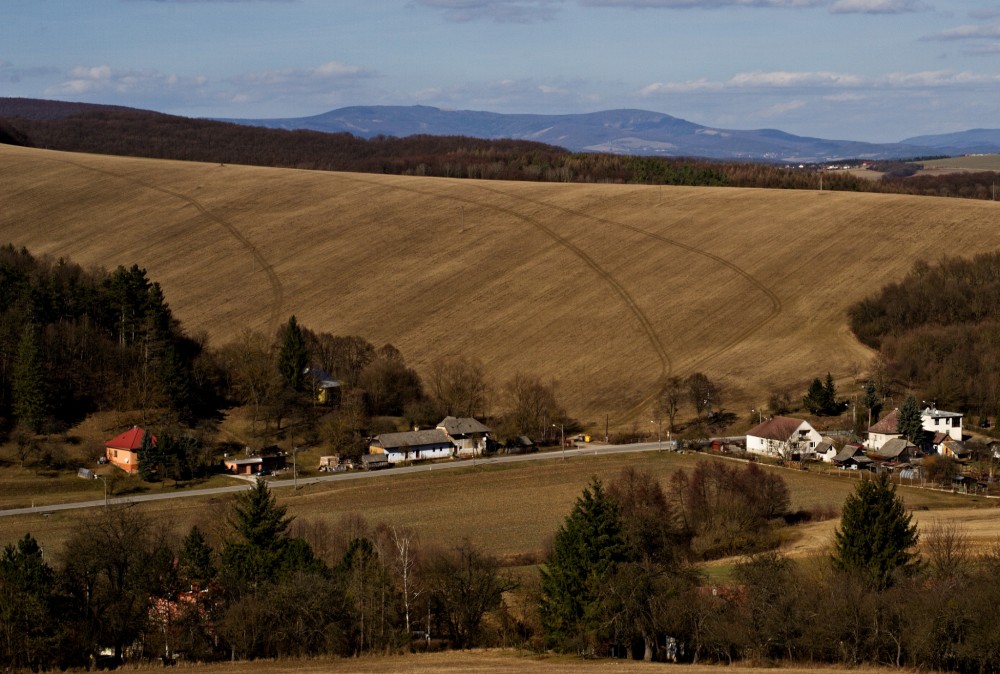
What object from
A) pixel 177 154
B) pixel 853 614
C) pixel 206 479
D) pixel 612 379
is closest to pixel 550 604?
pixel 853 614

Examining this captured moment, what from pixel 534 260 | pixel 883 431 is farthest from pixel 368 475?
pixel 534 260

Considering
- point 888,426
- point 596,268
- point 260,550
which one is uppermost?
point 596,268

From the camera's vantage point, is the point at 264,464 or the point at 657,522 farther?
the point at 264,464

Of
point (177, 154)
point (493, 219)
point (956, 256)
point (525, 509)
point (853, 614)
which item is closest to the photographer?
point (853, 614)

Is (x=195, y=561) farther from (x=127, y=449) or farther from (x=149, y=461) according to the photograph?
(x=127, y=449)

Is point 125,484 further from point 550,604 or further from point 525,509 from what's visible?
point 550,604

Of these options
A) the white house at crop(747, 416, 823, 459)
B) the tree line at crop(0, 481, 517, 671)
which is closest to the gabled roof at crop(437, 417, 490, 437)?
the white house at crop(747, 416, 823, 459)

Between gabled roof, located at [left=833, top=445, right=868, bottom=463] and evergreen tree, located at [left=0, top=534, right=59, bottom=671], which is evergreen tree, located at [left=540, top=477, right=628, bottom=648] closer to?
evergreen tree, located at [left=0, top=534, right=59, bottom=671]
